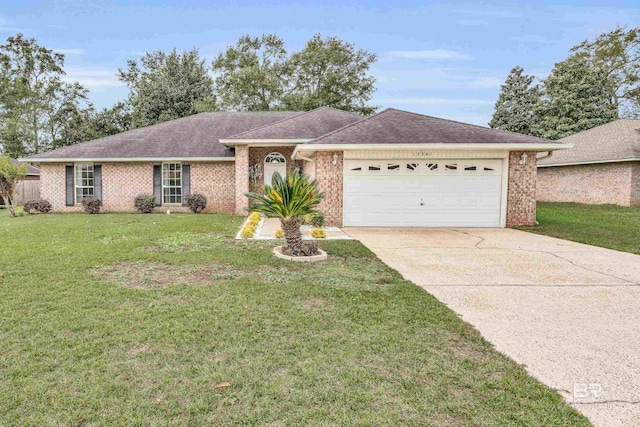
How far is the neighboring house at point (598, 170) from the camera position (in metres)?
16.6

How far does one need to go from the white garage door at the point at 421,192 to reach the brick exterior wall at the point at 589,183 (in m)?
10.4

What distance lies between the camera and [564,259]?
6820mm

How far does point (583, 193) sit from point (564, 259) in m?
15.4

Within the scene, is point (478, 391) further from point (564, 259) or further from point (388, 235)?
point (388, 235)

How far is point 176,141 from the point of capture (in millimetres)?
16797

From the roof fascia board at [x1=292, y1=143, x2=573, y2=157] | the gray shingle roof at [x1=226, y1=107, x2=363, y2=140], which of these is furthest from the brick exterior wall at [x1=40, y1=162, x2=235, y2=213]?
the roof fascia board at [x1=292, y1=143, x2=573, y2=157]

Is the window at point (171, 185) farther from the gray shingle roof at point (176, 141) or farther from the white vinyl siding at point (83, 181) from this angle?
the white vinyl siding at point (83, 181)

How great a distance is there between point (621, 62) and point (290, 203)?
3964cm

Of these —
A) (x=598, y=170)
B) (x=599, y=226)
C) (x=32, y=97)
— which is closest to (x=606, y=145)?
(x=598, y=170)

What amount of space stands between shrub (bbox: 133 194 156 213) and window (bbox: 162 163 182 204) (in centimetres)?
51

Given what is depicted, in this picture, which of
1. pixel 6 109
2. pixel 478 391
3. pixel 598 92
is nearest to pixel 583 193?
pixel 598 92

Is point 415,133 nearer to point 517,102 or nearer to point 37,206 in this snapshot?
point 37,206

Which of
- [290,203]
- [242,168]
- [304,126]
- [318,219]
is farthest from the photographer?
[304,126]

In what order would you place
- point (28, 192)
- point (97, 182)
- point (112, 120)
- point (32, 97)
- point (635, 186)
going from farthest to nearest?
point (32, 97)
point (112, 120)
point (28, 192)
point (635, 186)
point (97, 182)
